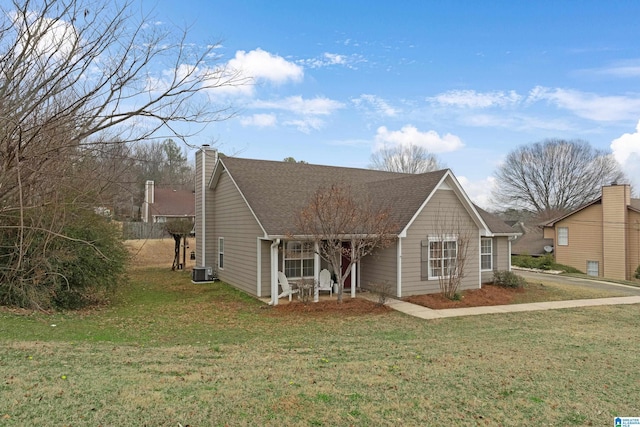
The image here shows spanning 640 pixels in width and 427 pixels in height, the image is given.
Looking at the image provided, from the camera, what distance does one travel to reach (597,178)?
155 ft

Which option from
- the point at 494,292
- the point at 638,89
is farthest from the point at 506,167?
the point at 494,292

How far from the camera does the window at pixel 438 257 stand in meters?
13.8

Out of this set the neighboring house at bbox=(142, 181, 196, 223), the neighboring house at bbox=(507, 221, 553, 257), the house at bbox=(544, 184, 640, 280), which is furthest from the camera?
the neighboring house at bbox=(142, 181, 196, 223)

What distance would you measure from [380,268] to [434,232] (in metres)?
2.21

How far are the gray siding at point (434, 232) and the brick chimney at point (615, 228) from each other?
20083mm

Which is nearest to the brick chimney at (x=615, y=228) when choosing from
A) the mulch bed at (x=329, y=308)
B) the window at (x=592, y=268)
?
the window at (x=592, y=268)

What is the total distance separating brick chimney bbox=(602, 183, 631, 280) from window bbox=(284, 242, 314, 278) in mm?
25174

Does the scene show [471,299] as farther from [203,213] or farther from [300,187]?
[203,213]

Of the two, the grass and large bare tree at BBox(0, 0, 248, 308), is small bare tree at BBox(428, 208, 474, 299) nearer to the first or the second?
the grass

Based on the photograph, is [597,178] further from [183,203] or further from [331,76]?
[183,203]

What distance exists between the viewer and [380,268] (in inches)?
557

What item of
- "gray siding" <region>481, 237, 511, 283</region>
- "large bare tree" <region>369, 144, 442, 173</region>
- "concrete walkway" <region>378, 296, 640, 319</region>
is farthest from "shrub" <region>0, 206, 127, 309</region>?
"large bare tree" <region>369, 144, 442, 173</region>

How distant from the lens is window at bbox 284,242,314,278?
14.1 m

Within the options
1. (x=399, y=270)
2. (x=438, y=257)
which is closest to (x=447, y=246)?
(x=438, y=257)
